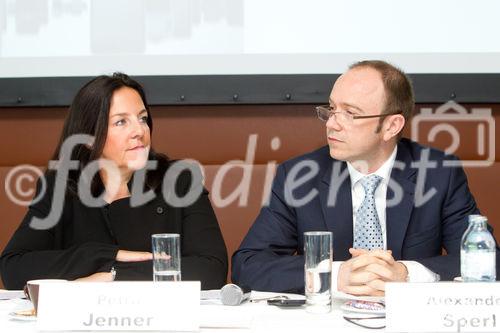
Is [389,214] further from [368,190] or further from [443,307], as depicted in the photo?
[443,307]

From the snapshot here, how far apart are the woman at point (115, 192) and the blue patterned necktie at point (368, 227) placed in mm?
405

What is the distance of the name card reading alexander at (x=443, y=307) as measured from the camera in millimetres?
1374

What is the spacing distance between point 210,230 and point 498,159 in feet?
4.39

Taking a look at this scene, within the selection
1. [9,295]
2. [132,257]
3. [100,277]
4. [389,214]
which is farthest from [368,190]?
[9,295]

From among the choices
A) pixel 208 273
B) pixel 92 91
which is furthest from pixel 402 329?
pixel 92 91

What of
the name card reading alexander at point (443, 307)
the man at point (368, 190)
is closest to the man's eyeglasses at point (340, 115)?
the man at point (368, 190)

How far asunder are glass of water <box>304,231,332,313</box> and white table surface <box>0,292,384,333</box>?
0.08ft

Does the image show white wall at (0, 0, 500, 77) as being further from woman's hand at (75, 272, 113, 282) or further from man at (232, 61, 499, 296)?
woman's hand at (75, 272, 113, 282)

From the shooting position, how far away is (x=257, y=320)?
5.02 ft

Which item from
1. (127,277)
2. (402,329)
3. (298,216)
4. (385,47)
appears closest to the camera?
(402,329)

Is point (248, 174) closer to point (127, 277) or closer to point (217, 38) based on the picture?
point (217, 38)

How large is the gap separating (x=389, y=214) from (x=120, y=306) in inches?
43.8

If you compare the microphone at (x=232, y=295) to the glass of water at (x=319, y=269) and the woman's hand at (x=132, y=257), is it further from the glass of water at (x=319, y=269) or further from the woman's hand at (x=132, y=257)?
the woman's hand at (x=132, y=257)

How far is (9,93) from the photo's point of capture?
308 cm
